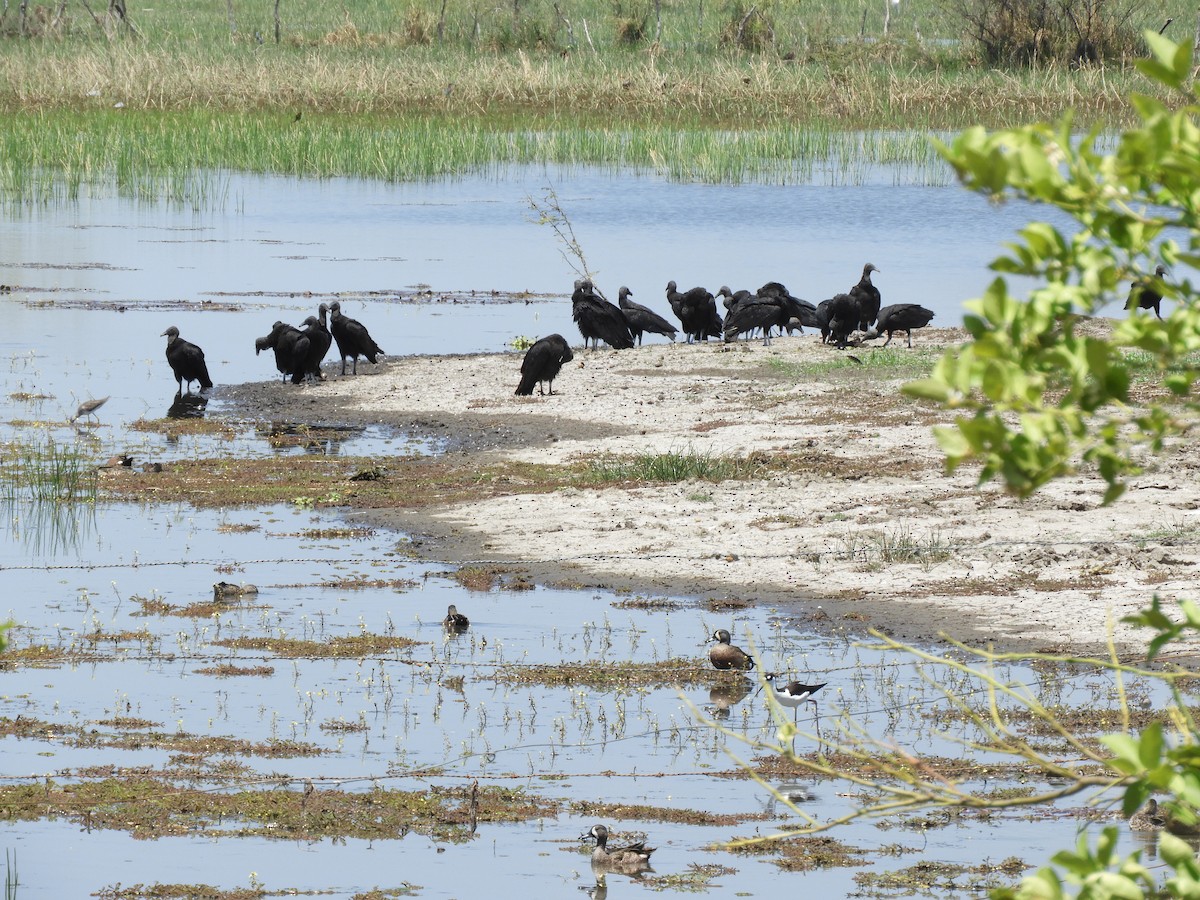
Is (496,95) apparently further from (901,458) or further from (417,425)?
(901,458)

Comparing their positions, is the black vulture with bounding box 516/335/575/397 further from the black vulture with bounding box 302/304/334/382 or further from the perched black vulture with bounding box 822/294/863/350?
the perched black vulture with bounding box 822/294/863/350

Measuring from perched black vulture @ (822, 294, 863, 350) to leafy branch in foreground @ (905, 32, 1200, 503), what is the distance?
58.4 feet

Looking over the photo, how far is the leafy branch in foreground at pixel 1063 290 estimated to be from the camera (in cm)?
248

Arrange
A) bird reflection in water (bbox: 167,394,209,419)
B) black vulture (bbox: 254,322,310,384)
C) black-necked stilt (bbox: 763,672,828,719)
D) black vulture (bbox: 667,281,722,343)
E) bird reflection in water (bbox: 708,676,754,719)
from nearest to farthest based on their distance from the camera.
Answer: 1. black-necked stilt (bbox: 763,672,828,719)
2. bird reflection in water (bbox: 708,676,754,719)
3. bird reflection in water (bbox: 167,394,209,419)
4. black vulture (bbox: 254,322,310,384)
5. black vulture (bbox: 667,281,722,343)

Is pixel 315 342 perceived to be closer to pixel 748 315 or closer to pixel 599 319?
pixel 599 319

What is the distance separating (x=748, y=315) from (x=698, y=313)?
760mm

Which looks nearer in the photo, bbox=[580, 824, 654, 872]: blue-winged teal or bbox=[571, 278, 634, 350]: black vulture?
bbox=[580, 824, 654, 872]: blue-winged teal

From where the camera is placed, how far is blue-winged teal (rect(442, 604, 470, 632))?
11133 millimetres

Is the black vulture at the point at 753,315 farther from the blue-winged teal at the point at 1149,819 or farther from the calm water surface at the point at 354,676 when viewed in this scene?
the blue-winged teal at the point at 1149,819

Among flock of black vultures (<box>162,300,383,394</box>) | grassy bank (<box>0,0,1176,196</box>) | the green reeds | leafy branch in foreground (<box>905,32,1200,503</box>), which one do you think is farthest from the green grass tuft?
grassy bank (<box>0,0,1176,196</box>)

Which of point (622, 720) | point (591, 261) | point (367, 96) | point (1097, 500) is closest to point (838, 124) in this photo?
point (367, 96)

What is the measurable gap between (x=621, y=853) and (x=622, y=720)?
7.08 ft

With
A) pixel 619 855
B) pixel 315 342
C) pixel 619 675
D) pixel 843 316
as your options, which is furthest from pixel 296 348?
pixel 619 855

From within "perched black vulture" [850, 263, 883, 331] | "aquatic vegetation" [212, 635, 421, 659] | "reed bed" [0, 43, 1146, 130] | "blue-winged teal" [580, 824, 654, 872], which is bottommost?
"blue-winged teal" [580, 824, 654, 872]
